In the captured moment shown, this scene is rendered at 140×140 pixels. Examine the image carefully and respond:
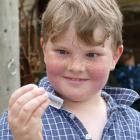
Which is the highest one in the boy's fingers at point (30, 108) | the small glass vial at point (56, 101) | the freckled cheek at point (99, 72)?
→ the freckled cheek at point (99, 72)

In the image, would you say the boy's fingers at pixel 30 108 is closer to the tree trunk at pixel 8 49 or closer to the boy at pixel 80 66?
the boy at pixel 80 66

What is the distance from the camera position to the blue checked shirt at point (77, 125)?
1.87 metres

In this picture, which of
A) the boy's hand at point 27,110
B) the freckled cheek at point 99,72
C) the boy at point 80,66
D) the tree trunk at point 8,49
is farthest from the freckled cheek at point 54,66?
the tree trunk at point 8,49

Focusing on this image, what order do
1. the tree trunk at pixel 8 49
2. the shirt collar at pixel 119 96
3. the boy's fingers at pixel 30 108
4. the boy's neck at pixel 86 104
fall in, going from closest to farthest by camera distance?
1. the boy's fingers at pixel 30 108
2. the boy's neck at pixel 86 104
3. the shirt collar at pixel 119 96
4. the tree trunk at pixel 8 49

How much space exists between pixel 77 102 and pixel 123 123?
21cm

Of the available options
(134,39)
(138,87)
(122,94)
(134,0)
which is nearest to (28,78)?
(138,87)

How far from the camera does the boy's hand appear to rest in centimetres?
159

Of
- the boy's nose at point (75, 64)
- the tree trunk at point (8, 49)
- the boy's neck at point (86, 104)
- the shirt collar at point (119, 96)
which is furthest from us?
the tree trunk at point (8, 49)

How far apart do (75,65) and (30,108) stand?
31cm

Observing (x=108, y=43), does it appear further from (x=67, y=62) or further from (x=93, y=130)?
(x=93, y=130)

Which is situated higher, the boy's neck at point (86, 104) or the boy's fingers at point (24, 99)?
the boy's fingers at point (24, 99)

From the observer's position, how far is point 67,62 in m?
1.82

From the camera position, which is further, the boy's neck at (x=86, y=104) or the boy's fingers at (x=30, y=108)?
the boy's neck at (x=86, y=104)

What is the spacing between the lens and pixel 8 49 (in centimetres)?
336
